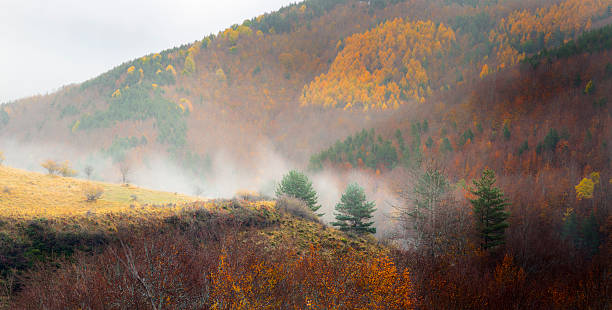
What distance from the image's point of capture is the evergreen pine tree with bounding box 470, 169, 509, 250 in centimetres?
2952

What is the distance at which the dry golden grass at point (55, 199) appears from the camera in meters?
19.5

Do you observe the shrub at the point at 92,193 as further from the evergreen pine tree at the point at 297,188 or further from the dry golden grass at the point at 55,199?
the evergreen pine tree at the point at 297,188

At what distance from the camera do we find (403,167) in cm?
8688

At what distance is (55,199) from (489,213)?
42.3 meters

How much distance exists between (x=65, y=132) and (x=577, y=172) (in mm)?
199767

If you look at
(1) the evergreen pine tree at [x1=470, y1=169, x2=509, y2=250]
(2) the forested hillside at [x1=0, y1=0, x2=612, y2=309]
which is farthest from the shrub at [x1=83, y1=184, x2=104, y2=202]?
(1) the evergreen pine tree at [x1=470, y1=169, x2=509, y2=250]

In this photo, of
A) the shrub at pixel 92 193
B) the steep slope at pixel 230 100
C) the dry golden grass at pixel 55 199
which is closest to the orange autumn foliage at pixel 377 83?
the steep slope at pixel 230 100

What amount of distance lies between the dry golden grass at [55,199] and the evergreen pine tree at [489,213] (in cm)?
3190

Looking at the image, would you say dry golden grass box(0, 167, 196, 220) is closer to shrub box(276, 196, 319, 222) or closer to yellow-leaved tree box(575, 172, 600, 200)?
shrub box(276, 196, 319, 222)

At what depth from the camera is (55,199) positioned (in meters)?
23.5

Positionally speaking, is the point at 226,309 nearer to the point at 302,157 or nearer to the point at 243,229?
the point at 243,229

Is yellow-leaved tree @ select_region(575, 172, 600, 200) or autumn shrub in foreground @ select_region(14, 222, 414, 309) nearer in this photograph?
autumn shrub in foreground @ select_region(14, 222, 414, 309)

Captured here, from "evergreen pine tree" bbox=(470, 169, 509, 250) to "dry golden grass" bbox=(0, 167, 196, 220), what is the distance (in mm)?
Answer: 31898

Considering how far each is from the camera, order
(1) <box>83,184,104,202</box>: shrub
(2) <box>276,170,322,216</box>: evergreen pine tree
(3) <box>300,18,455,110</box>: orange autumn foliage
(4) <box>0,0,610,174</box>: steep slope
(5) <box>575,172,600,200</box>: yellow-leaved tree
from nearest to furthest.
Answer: (1) <box>83,184,104,202</box>: shrub → (2) <box>276,170,322,216</box>: evergreen pine tree → (5) <box>575,172,600,200</box>: yellow-leaved tree → (4) <box>0,0,610,174</box>: steep slope → (3) <box>300,18,455,110</box>: orange autumn foliage
